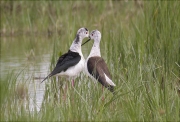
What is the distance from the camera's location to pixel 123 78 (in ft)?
19.4

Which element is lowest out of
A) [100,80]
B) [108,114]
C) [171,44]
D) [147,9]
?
[108,114]

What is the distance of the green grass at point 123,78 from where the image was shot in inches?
195

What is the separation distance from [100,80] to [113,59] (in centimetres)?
99

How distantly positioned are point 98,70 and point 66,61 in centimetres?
63

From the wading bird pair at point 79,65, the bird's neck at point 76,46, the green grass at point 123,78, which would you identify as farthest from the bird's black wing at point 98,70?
the bird's neck at point 76,46

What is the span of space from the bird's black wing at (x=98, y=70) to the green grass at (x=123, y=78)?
124 mm

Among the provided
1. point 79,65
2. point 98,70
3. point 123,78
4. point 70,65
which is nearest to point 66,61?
point 70,65

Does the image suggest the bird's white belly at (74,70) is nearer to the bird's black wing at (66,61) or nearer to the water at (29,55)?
the bird's black wing at (66,61)

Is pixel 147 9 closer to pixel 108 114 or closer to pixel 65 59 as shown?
pixel 65 59

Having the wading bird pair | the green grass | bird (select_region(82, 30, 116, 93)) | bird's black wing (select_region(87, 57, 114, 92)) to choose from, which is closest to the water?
the green grass

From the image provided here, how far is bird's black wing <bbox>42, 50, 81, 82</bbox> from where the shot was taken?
7062mm

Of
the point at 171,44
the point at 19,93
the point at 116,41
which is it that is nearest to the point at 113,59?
the point at 116,41

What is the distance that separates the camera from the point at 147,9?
772 centimetres

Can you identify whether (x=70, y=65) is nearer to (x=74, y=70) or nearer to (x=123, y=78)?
(x=74, y=70)
